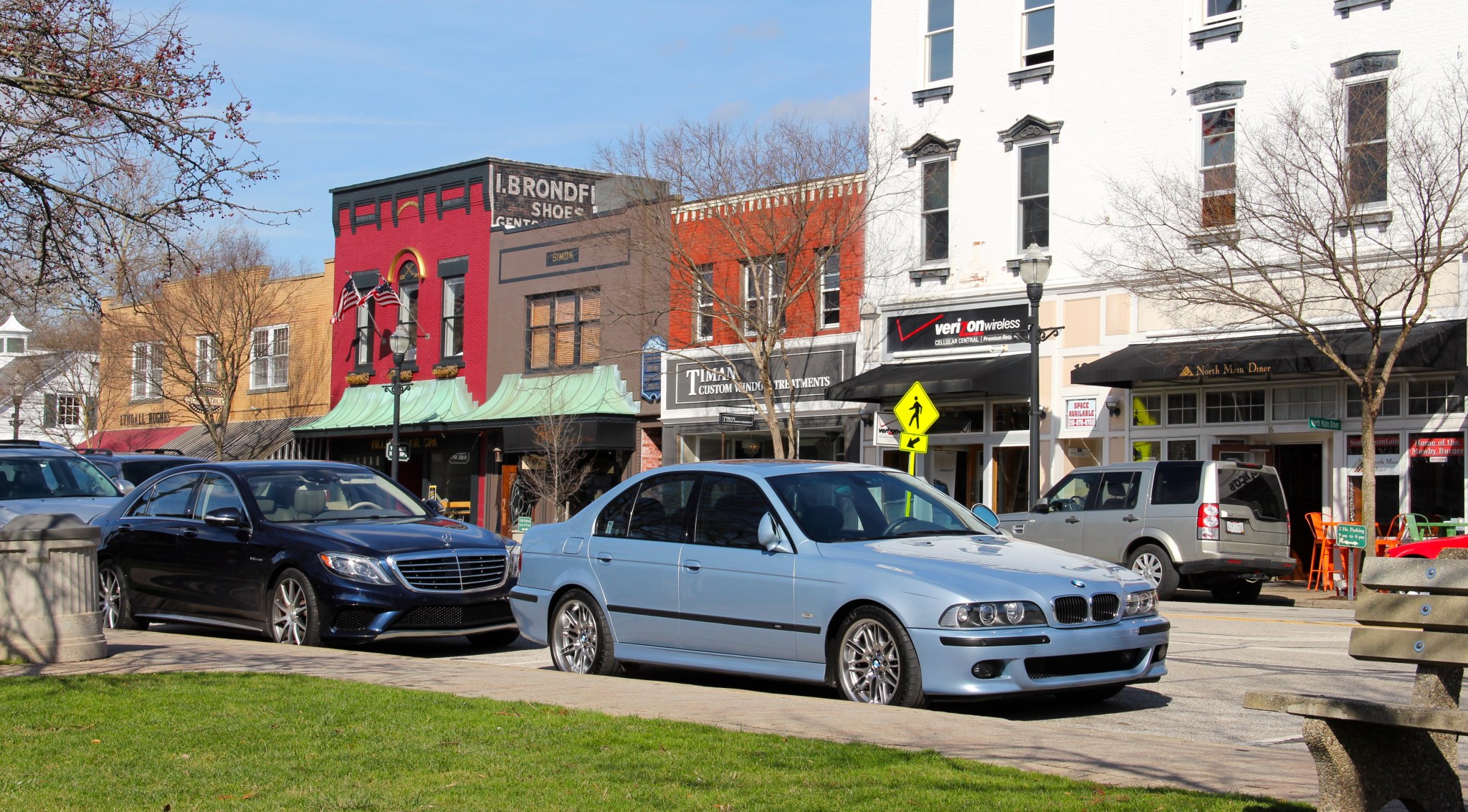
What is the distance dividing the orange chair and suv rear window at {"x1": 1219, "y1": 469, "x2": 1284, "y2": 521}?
69.3 inches

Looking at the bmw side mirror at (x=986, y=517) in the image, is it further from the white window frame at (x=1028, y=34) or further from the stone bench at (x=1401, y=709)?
the white window frame at (x=1028, y=34)

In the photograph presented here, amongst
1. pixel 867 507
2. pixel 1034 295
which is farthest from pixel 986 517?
pixel 1034 295

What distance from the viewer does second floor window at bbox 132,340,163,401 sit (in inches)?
1694

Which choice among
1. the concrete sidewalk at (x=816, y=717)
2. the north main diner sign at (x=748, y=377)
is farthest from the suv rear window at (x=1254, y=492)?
the concrete sidewalk at (x=816, y=717)

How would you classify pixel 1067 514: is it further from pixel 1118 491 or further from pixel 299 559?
pixel 299 559

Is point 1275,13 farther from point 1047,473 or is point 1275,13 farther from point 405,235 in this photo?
point 405,235

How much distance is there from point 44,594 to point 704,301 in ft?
67.4

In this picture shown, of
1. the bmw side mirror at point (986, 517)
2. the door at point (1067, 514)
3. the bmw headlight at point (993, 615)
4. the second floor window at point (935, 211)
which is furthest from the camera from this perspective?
the second floor window at point (935, 211)

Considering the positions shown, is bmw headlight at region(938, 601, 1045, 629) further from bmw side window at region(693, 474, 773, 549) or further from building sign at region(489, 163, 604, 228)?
building sign at region(489, 163, 604, 228)

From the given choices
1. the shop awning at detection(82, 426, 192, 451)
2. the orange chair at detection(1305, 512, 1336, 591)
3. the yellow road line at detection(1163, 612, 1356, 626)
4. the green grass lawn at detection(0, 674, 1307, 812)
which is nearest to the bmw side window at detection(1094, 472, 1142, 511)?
the yellow road line at detection(1163, 612, 1356, 626)

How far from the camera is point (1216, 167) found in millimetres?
23219

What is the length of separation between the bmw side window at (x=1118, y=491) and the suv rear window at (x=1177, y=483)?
0.93 ft

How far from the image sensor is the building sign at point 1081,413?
25.3 metres

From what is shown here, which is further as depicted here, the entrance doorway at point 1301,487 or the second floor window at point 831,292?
the second floor window at point 831,292
